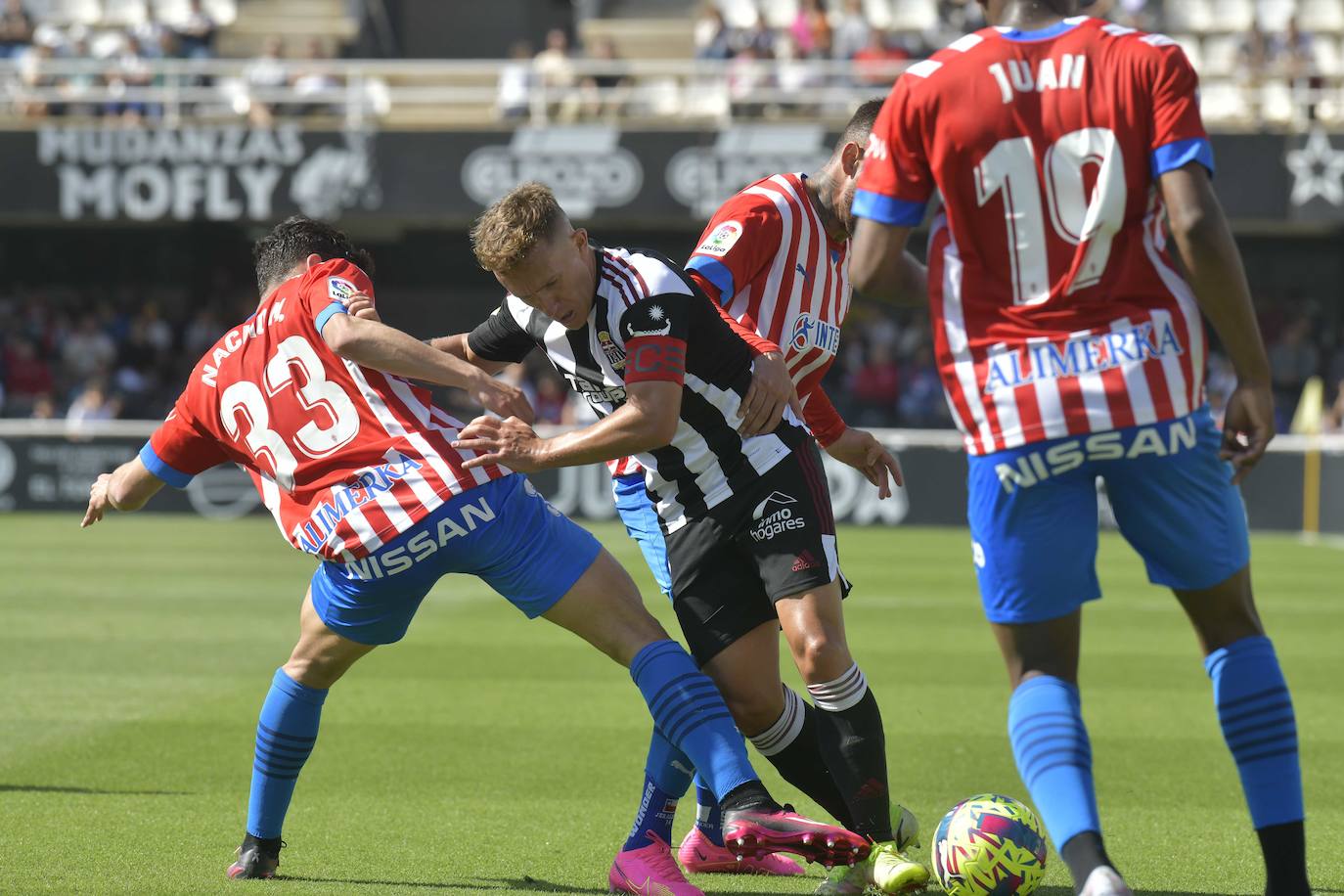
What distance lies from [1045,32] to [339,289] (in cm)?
200

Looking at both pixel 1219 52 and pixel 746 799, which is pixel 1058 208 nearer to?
pixel 746 799

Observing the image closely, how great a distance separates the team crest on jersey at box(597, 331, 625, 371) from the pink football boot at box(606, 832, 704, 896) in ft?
4.15

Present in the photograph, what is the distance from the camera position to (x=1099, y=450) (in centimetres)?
338

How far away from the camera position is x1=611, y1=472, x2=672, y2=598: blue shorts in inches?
191

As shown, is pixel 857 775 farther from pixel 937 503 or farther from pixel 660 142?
pixel 660 142

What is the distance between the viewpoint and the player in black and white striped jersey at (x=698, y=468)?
4.09 m

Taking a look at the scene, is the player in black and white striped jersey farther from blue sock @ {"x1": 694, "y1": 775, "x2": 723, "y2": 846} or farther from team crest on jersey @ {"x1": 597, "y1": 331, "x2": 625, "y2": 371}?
blue sock @ {"x1": 694, "y1": 775, "x2": 723, "y2": 846}

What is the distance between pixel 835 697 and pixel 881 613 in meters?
6.98

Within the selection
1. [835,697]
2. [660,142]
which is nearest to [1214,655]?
[835,697]

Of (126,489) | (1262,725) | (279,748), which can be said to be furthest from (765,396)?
(126,489)

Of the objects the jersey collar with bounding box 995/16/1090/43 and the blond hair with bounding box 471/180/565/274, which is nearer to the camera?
the jersey collar with bounding box 995/16/1090/43

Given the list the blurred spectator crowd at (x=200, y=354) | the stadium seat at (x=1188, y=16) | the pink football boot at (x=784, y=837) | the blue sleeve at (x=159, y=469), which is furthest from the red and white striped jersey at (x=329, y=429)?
the stadium seat at (x=1188, y=16)

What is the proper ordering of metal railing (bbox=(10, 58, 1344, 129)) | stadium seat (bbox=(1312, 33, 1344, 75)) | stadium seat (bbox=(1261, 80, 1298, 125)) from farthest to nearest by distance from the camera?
stadium seat (bbox=(1312, 33, 1344, 75)) < metal railing (bbox=(10, 58, 1344, 129)) < stadium seat (bbox=(1261, 80, 1298, 125))

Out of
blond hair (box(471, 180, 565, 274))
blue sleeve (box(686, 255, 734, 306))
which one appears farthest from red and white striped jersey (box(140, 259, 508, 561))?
blue sleeve (box(686, 255, 734, 306))
